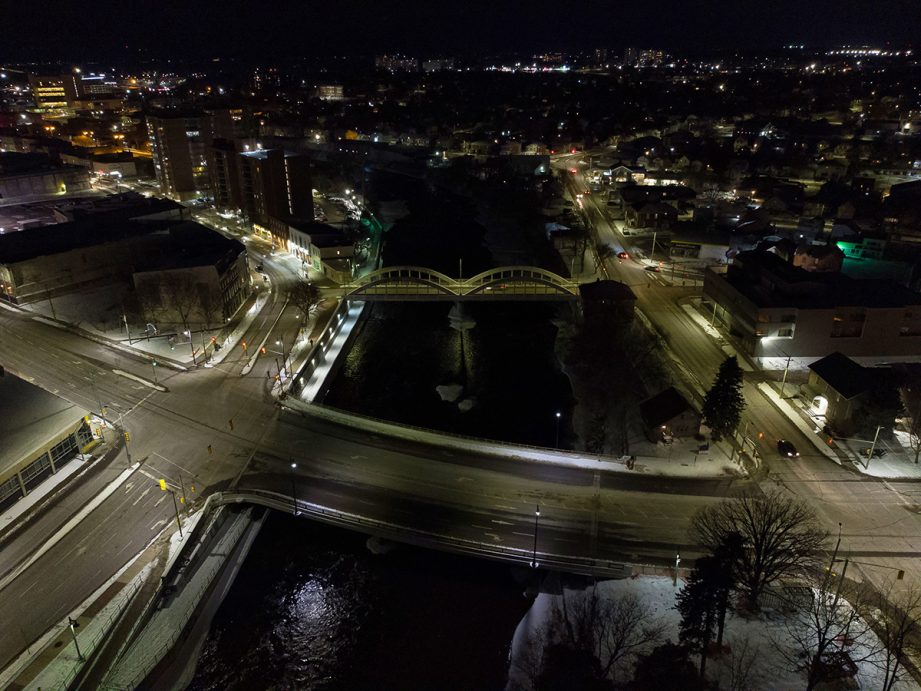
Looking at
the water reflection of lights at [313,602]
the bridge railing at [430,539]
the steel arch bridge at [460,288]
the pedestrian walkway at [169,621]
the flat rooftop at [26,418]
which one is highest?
the flat rooftop at [26,418]

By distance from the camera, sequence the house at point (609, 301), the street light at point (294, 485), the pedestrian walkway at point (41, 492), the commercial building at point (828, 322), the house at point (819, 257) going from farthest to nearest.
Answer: the house at point (819, 257), the house at point (609, 301), the commercial building at point (828, 322), the street light at point (294, 485), the pedestrian walkway at point (41, 492)

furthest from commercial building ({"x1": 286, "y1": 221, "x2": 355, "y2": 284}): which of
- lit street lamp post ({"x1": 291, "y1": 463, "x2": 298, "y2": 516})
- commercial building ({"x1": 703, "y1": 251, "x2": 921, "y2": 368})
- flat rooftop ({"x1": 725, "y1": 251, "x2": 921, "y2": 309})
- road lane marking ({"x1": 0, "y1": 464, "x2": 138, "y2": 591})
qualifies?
commercial building ({"x1": 703, "y1": 251, "x2": 921, "y2": 368})

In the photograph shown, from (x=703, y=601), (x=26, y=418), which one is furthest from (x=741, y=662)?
(x=26, y=418)

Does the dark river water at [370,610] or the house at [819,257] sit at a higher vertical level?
the house at [819,257]

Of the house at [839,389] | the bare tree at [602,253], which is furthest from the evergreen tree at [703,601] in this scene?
the bare tree at [602,253]

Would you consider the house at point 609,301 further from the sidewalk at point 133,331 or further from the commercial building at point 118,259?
the commercial building at point 118,259

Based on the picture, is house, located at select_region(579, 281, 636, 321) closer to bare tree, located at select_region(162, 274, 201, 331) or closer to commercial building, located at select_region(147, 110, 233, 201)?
bare tree, located at select_region(162, 274, 201, 331)
